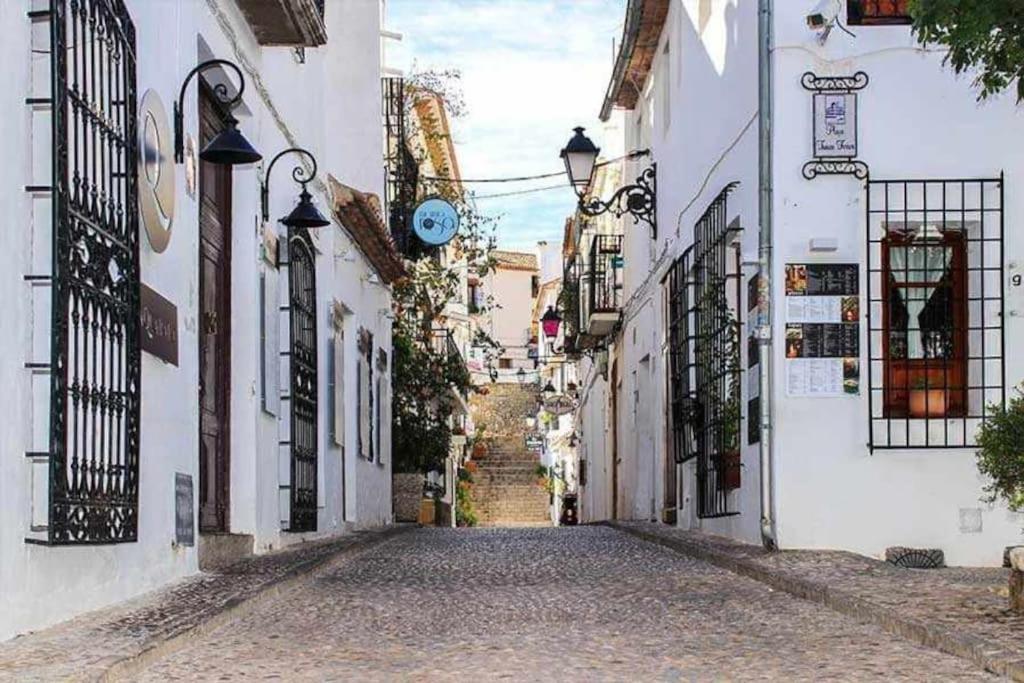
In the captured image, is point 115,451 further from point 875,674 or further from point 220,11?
point 220,11

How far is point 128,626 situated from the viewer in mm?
7336

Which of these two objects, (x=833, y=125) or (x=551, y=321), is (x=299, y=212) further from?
(x=551, y=321)

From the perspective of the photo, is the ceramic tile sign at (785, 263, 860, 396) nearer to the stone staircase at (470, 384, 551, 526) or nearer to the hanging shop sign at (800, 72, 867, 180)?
the hanging shop sign at (800, 72, 867, 180)

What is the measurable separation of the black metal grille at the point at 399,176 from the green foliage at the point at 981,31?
1956 centimetres

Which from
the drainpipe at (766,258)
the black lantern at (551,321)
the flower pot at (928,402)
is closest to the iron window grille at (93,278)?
the drainpipe at (766,258)

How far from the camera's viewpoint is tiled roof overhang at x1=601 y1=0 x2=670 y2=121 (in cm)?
2100

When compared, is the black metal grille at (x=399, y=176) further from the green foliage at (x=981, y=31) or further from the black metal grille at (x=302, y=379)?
the green foliage at (x=981, y=31)

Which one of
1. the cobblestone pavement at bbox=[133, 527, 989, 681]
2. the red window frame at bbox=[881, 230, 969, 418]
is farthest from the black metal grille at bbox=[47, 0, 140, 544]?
the red window frame at bbox=[881, 230, 969, 418]

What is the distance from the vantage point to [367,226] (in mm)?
20797

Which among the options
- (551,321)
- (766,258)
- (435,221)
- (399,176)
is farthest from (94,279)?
(551,321)

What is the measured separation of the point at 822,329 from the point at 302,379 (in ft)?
17.7

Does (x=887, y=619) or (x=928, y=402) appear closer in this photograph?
(x=887, y=619)

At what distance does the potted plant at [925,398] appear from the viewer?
1277 centimetres

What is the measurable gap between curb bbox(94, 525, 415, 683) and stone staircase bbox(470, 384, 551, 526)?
1629 inches
